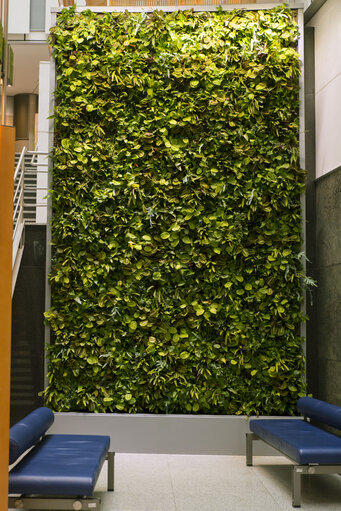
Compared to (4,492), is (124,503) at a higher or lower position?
lower

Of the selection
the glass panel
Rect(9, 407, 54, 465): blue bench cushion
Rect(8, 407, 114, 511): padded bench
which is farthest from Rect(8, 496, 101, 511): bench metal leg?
the glass panel

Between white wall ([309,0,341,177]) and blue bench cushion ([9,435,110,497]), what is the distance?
3.82 metres

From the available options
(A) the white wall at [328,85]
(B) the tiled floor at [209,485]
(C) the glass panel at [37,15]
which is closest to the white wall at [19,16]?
(C) the glass panel at [37,15]

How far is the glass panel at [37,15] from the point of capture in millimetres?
12273

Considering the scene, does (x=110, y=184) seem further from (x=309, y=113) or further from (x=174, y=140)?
(x=309, y=113)

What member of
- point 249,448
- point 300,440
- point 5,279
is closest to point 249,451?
point 249,448

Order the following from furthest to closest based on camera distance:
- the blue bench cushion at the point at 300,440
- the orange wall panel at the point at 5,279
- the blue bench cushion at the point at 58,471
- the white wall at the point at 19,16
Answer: the white wall at the point at 19,16 < the blue bench cushion at the point at 300,440 < the blue bench cushion at the point at 58,471 < the orange wall panel at the point at 5,279

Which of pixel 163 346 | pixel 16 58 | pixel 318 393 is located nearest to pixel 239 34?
pixel 163 346

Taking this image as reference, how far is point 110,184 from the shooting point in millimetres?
6301

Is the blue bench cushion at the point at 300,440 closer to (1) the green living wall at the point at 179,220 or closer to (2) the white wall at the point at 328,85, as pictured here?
(1) the green living wall at the point at 179,220

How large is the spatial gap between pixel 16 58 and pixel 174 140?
9.80 m

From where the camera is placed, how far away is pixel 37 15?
40.5 ft

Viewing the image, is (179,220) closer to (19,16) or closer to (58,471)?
(58,471)

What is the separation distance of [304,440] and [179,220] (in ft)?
8.68
